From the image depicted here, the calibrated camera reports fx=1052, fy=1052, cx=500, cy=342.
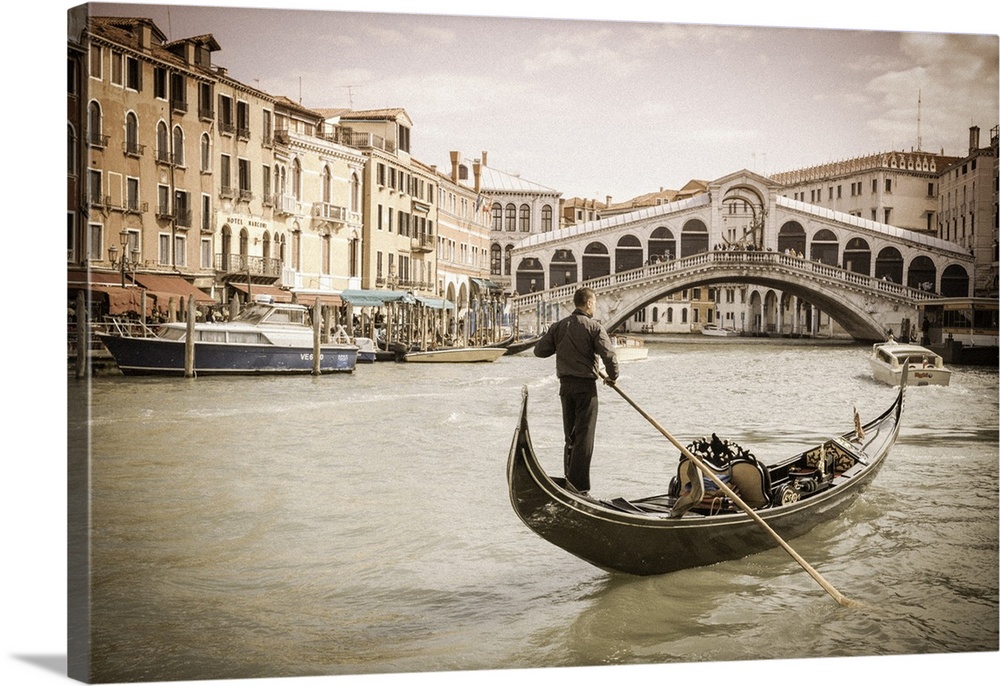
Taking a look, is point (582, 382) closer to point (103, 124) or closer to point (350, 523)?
point (350, 523)

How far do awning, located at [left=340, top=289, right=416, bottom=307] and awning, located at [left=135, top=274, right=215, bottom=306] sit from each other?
618 mm

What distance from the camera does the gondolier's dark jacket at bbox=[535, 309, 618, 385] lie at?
112 inches

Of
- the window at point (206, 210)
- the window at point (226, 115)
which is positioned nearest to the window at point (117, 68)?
the window at point (226, 115)

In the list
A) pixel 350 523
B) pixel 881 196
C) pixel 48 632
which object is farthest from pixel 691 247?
pixel 48 632

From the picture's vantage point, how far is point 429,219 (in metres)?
3.48

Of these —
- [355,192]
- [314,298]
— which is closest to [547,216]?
[355,192]

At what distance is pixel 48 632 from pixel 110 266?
3.00ft

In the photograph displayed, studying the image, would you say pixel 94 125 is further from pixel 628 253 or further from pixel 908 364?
pixel 908 364

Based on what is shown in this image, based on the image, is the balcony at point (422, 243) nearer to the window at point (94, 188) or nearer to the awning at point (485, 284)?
the awning at point (485, 284)

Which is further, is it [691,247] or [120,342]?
[691,247]

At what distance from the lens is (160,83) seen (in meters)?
2.74

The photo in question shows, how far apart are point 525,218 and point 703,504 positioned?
1096 millimetres

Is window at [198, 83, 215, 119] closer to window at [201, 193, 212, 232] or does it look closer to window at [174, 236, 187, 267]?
window at [201, 193, 212, 232]

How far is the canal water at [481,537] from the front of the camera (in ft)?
8.50
